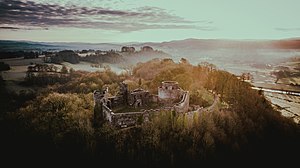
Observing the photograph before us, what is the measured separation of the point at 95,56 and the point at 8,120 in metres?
4.41

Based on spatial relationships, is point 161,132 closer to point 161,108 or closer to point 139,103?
point 161,108

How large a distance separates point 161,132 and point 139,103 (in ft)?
2.95

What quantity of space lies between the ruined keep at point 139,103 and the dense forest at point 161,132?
161mm

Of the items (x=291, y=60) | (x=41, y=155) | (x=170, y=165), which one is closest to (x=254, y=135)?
(x=291, y=60)

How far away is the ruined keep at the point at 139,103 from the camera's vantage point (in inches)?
204

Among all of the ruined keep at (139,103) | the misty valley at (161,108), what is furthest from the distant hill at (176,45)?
the ruined keep at (139,103)

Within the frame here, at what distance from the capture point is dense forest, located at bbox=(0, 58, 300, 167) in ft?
16.9

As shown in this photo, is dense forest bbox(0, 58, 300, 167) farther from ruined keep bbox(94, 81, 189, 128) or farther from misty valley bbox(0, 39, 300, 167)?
ruined keep bbox(94, 81, 189, 128)

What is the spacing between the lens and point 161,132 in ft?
17.4

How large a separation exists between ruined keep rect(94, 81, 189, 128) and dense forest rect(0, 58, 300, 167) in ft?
0.53

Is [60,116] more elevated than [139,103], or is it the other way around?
[139,103]

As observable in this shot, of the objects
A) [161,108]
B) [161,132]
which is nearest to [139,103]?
[161,108]

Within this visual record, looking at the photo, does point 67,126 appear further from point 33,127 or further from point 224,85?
point 224,85

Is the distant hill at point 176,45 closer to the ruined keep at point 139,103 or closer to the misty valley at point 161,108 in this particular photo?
the misty valley at point 161,108
